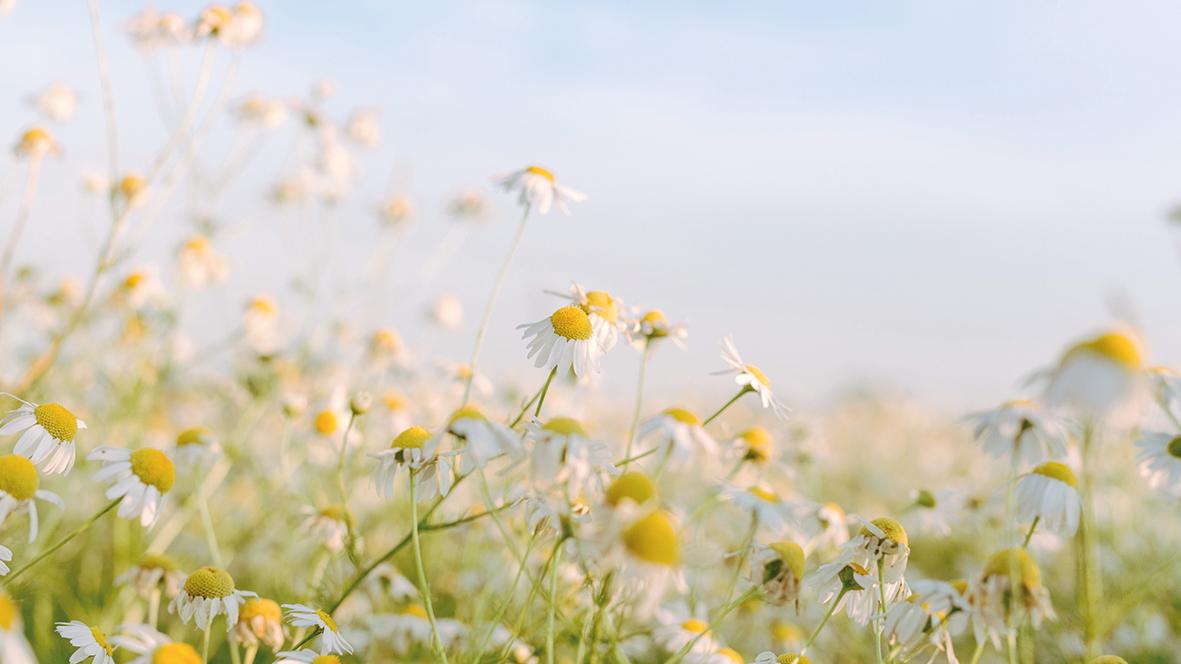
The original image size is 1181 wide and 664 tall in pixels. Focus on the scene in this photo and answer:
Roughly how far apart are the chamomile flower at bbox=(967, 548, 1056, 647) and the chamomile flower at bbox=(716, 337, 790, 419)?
20.9 inches

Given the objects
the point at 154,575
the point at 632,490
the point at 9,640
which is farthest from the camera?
the point at 154,575

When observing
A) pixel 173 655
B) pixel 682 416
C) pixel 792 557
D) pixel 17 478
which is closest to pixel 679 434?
pixel 682 416

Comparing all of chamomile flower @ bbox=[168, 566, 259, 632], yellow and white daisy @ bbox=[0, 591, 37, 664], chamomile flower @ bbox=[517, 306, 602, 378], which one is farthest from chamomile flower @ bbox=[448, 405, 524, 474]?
yellow and white daisy @ bbox=[0, 591, 37, 664]

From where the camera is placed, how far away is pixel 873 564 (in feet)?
6.43

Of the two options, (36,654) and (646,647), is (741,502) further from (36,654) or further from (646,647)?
(36,654)

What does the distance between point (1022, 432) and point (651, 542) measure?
3.97ft

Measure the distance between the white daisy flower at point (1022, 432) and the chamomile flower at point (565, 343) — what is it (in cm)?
89

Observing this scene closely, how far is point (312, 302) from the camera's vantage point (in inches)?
189

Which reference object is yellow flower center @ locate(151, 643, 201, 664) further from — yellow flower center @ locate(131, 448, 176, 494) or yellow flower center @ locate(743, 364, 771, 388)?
yellow flower center @ locate(743, 364, 771, 388)

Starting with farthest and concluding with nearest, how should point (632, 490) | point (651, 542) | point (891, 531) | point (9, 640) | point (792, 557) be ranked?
point (891, 531) → point (792, 557) → point (632, 490) → point (651, 542) → point (9, 640)

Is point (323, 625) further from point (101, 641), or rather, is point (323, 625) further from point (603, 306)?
point (603, 306)

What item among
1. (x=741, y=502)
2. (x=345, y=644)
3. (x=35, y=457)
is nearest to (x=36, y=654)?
(x=35, y=457)

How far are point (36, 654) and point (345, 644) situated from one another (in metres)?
1.69

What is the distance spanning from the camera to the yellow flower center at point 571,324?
204cm
